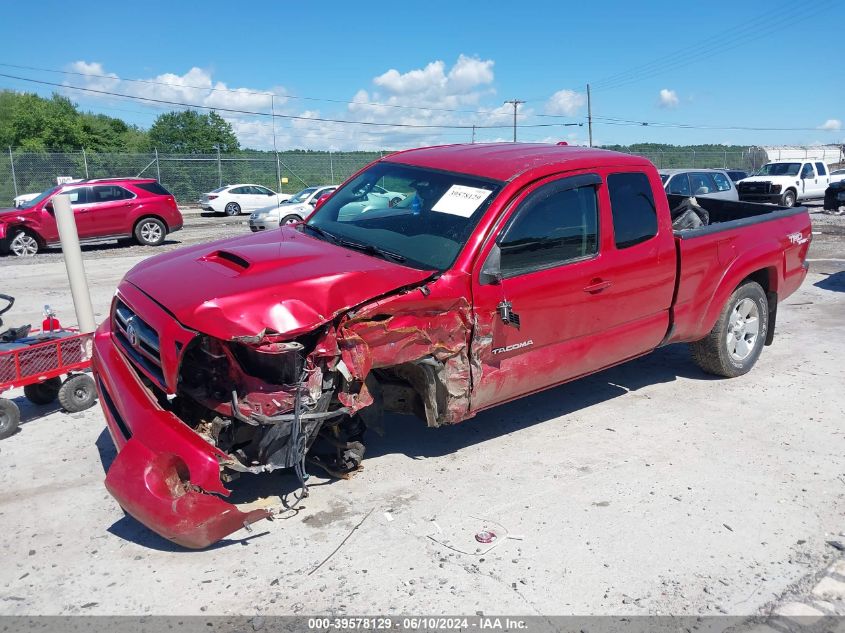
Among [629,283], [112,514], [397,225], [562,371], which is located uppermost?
[397,225]

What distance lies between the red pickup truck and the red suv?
524 inches

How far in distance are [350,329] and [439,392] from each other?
80 cm

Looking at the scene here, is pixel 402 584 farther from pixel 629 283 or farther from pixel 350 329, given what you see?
pixel 629 283

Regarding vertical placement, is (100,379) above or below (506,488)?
above

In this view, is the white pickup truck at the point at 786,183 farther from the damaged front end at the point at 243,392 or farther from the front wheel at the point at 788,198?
the damaged front end at the point at 243,392

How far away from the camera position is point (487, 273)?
4.11m

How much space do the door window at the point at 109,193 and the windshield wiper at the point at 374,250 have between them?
1479cm

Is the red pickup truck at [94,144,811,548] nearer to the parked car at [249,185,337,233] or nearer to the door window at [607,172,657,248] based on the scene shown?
the door window at [607,172,657,248]

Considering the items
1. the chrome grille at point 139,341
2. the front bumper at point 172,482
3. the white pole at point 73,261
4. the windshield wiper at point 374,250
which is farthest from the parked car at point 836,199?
the front bumper at point 172,482

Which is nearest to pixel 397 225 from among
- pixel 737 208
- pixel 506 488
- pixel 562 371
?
pixel 562 371

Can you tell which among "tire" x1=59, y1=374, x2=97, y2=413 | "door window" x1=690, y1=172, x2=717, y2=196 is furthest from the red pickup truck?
"door window" x1=690, y1=172, x2=717, y2=196

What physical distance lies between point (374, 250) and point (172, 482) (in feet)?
5.74

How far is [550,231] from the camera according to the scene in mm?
4527

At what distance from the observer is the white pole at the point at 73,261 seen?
20.0 feet
